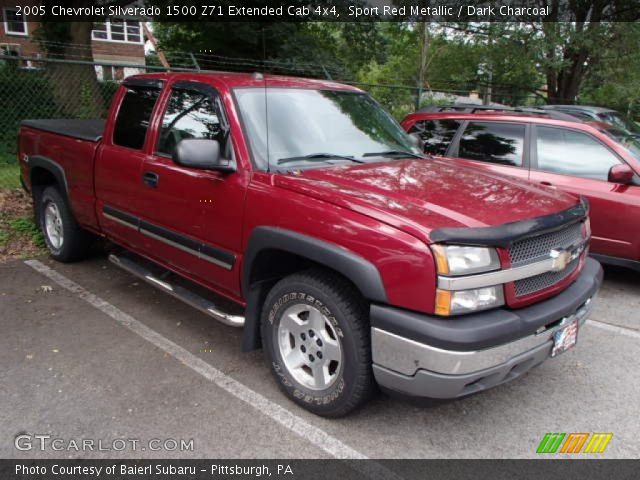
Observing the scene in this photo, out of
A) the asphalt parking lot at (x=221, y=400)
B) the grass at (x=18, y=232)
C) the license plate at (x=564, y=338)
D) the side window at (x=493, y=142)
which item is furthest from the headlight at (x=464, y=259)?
the grass at (x=18, y=232)

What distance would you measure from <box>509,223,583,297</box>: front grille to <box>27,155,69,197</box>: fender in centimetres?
421

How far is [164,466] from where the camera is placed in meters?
2.65

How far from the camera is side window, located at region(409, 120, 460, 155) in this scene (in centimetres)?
633

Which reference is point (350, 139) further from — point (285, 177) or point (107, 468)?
point (107, 468)

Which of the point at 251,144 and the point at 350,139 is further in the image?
the point at 350,139

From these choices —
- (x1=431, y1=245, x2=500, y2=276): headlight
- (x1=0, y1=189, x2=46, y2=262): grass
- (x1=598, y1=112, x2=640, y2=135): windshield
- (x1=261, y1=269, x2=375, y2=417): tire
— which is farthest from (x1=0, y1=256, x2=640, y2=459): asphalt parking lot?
(x1=598, y1=112, x2=640, y2=135): windshield

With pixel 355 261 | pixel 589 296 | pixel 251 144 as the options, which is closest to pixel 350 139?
→ pixel 251 144

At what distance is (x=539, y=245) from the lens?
276cm

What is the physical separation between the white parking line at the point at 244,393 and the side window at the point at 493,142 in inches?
156

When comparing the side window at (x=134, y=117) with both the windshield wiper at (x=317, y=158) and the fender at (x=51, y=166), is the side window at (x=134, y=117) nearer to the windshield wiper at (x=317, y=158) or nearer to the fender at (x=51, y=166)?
the fender at (x=51, y=166)

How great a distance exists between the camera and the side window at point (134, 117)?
414cm

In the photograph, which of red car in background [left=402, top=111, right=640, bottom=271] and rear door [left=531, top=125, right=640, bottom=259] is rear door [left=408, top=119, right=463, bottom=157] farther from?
rear door [left=531, top=125, right=640, bottom=259]

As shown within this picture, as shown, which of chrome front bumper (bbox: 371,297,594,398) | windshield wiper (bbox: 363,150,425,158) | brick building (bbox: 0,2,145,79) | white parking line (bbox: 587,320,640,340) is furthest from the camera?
brick building (bbox: 0,2,145,79)

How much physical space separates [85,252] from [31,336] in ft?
5.63
